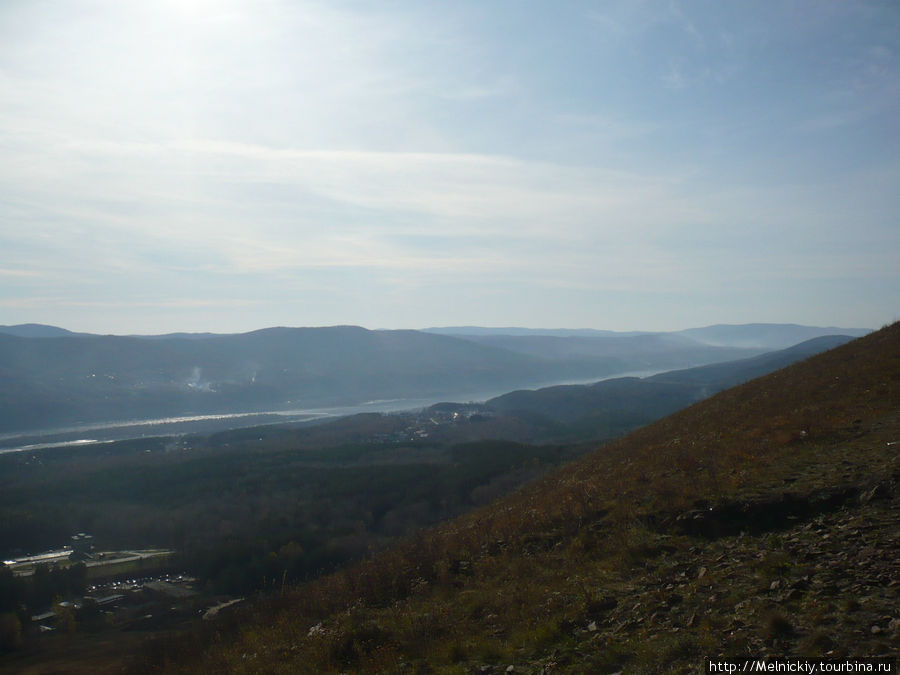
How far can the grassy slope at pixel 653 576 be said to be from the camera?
7.03m

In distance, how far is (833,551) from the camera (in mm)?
8266

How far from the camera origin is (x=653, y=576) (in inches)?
369

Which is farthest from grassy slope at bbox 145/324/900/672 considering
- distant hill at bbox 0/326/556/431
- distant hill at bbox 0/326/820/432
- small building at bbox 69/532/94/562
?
distant hill at bbox 0/326/556/431

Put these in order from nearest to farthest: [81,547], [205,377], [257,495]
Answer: [81,547] → [257,495] → [205,377]

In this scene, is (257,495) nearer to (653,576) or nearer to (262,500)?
(262,500)

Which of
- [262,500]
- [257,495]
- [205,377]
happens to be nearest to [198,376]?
[205,377]

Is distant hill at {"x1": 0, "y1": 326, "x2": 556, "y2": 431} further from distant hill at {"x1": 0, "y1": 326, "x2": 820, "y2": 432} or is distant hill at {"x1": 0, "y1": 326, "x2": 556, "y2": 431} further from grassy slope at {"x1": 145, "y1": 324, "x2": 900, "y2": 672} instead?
grassy slope at {"x1": 145, "y1": 324, "x2": 900, "y2": 672}

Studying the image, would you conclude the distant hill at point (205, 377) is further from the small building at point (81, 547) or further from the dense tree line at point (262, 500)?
the small building at point (81, 547)

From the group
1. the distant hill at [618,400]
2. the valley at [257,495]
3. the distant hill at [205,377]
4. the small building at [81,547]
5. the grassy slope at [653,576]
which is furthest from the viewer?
the distant hill at [205,377]

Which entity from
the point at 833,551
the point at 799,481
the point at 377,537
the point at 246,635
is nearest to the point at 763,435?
the point at 799,481

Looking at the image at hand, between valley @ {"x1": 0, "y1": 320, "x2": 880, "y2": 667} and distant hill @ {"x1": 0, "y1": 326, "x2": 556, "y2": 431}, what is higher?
distant hill @ {"x1": 0, "y1": 326, "x2": 556, "y2": 431}

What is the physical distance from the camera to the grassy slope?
7.03 metres

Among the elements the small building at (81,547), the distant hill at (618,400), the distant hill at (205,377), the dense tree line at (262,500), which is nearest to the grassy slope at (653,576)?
the dense tree line at (262,500)

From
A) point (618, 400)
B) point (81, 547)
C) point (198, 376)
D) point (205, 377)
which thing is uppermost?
point (198, 376)
